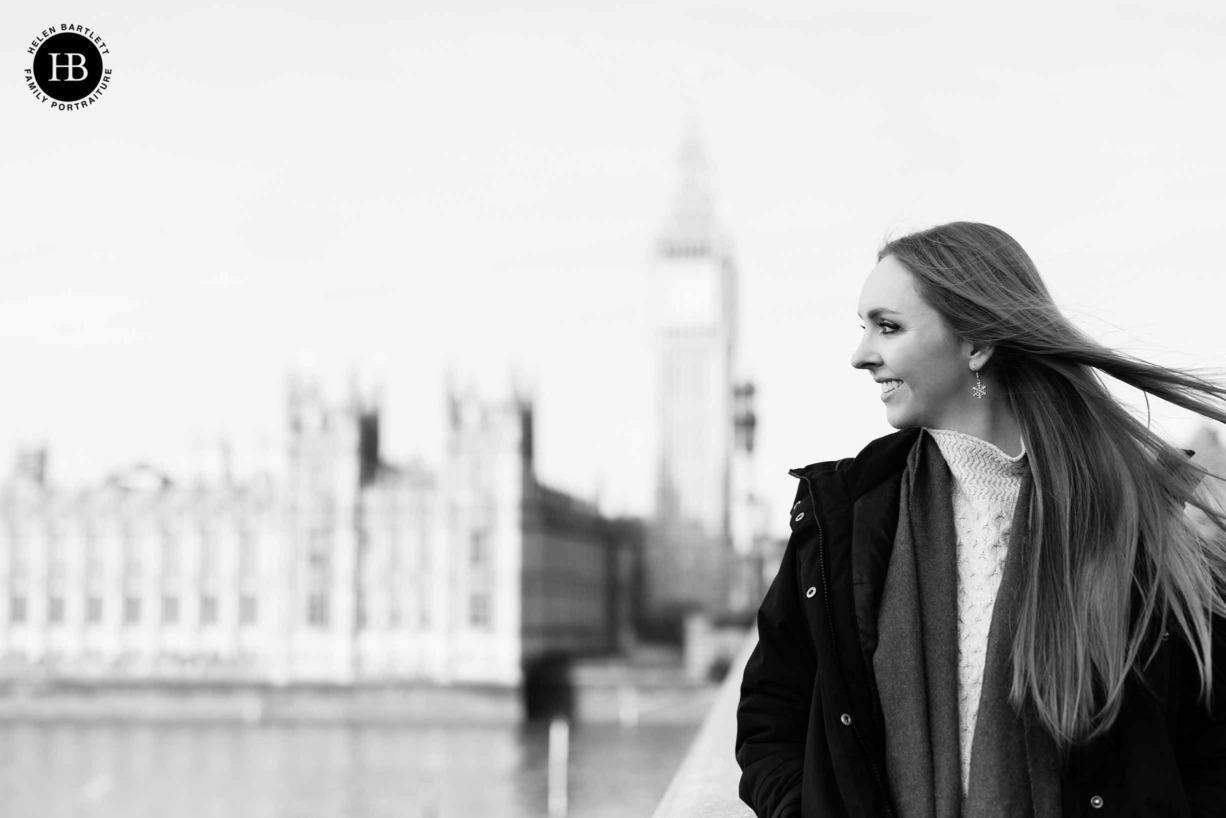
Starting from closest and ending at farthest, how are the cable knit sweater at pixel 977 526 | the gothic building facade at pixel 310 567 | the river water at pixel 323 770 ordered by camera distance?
the cable knit sweater at pixel 977 526 < the river water at pixel 323 770 < the gothic building facade at pixel 310 567

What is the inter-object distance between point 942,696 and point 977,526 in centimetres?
24

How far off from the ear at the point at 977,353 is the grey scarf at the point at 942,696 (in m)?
0.16

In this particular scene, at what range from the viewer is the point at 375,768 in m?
31.7

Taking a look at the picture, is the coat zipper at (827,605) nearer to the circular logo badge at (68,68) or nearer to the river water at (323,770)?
the circular logo badge at (68,68)

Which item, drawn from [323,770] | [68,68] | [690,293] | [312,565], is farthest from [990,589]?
[690,293]

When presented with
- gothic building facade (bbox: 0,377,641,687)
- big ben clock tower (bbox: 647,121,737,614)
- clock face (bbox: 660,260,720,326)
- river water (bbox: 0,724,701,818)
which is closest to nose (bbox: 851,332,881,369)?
river water (bbox: 0,724,701,818)

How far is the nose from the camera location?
2.04 metres

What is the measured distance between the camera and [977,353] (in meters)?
1.99

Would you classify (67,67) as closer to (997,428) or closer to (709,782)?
(709,782)

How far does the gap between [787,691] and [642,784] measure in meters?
28.5

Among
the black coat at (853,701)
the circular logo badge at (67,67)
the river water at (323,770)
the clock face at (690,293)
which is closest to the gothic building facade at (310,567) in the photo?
the river water at (323,770)

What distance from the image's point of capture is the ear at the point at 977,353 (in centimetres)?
→ 197

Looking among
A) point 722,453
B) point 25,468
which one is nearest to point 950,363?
point 25,468

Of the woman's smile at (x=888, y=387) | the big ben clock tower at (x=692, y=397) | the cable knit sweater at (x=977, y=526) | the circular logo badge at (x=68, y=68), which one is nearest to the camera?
the cable knit sweater at (x=977, y=526)
